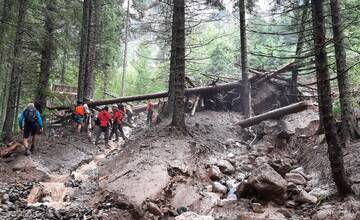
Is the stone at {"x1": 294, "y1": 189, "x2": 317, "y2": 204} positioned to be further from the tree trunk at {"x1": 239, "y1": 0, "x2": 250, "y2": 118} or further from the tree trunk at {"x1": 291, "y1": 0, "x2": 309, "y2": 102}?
the tree trunk at {"x1": 239, "y1": 0, "x2": 250, "y2": 118}

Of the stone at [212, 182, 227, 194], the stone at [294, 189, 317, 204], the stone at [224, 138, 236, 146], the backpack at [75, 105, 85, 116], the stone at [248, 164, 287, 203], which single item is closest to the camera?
the stone at [294, 189, 317, 204]

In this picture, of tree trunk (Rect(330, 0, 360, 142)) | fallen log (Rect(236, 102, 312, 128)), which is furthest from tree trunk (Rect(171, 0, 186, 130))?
tree trunk (Rect(330, 0, 360, 142))

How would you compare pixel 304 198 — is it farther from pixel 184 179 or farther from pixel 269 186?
pixel 184 179

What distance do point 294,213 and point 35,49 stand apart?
45.8 feet

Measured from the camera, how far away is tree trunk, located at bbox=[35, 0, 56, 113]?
54.3 feet

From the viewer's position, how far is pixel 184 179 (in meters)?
9.63

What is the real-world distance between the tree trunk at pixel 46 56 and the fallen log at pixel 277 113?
30.6 feet

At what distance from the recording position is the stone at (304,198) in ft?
26.4

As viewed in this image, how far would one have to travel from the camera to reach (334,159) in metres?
7.41

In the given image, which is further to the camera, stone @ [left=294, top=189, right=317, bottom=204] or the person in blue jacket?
the person in blue jacket

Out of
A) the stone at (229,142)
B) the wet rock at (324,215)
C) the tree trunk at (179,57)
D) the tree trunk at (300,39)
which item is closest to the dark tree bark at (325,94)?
the tree trunk at (300,39)

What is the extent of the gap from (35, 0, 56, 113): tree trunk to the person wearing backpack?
1563 mm

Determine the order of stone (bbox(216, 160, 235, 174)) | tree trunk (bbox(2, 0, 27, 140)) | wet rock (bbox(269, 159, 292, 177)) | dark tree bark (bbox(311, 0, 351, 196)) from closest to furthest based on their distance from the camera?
dark tree bark (bbox(311, 0, 351, 196)), wet rock (bbox(269, 159, 292, 177)), stone (bbox(216, 160, 235, 174)), tree trunk (bbox(2, 0, 27, 140))

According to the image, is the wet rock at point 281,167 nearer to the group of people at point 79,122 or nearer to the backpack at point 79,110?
the group of people at point 79,122
